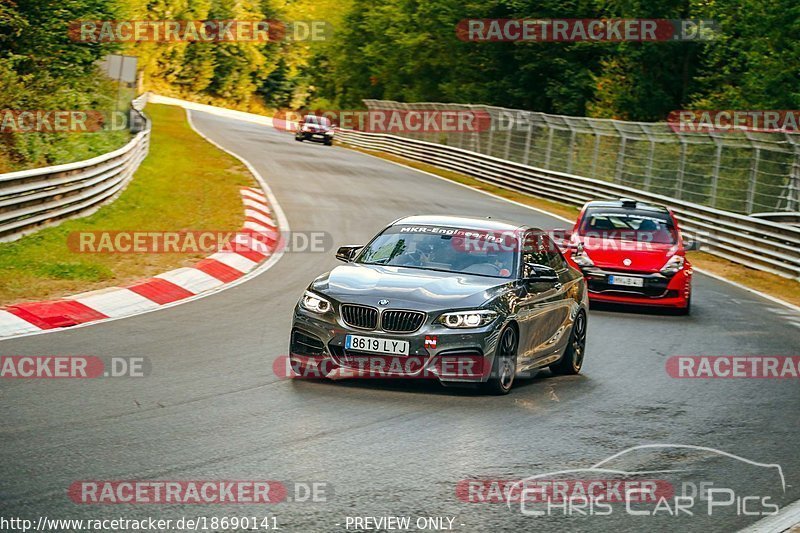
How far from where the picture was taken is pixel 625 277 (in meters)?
17.4

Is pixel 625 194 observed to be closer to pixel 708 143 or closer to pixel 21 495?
pixel 708 143

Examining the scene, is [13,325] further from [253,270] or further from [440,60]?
[440,60]

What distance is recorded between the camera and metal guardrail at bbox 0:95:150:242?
53.6 ft

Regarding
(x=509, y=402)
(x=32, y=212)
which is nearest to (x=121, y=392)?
(x=509, y=402)

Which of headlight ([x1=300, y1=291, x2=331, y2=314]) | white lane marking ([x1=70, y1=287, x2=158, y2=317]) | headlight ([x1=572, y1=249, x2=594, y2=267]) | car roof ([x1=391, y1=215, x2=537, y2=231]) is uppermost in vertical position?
car roof ([x1=391, y1=215, x2=537, y2=231])

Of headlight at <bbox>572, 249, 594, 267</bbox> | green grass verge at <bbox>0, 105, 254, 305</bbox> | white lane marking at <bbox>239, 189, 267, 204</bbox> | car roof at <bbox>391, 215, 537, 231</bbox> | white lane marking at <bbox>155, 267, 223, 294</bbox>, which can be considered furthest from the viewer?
white lane marking at <bbox>239, 189, 267, 204</bbox>

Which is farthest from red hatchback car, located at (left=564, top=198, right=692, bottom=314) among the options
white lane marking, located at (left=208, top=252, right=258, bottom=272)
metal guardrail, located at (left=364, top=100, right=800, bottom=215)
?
metal guardrail, located at (left=364, top=100, right=800, bottom=215)

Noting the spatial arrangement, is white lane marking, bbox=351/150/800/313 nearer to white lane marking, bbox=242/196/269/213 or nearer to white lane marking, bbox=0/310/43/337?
white lane marking, bbox=242/196/269/213

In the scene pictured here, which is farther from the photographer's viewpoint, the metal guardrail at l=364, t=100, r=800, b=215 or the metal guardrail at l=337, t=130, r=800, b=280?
the metal guardrail at l=364, t=100, r=800, b=215

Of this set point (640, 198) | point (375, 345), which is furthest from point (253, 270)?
point (640, 198)

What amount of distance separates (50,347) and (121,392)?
2.05 m

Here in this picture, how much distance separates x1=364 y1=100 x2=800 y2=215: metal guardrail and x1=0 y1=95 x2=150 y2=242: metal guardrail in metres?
14.3

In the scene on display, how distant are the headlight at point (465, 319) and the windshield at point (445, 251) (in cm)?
96

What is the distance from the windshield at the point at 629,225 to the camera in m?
18.2
